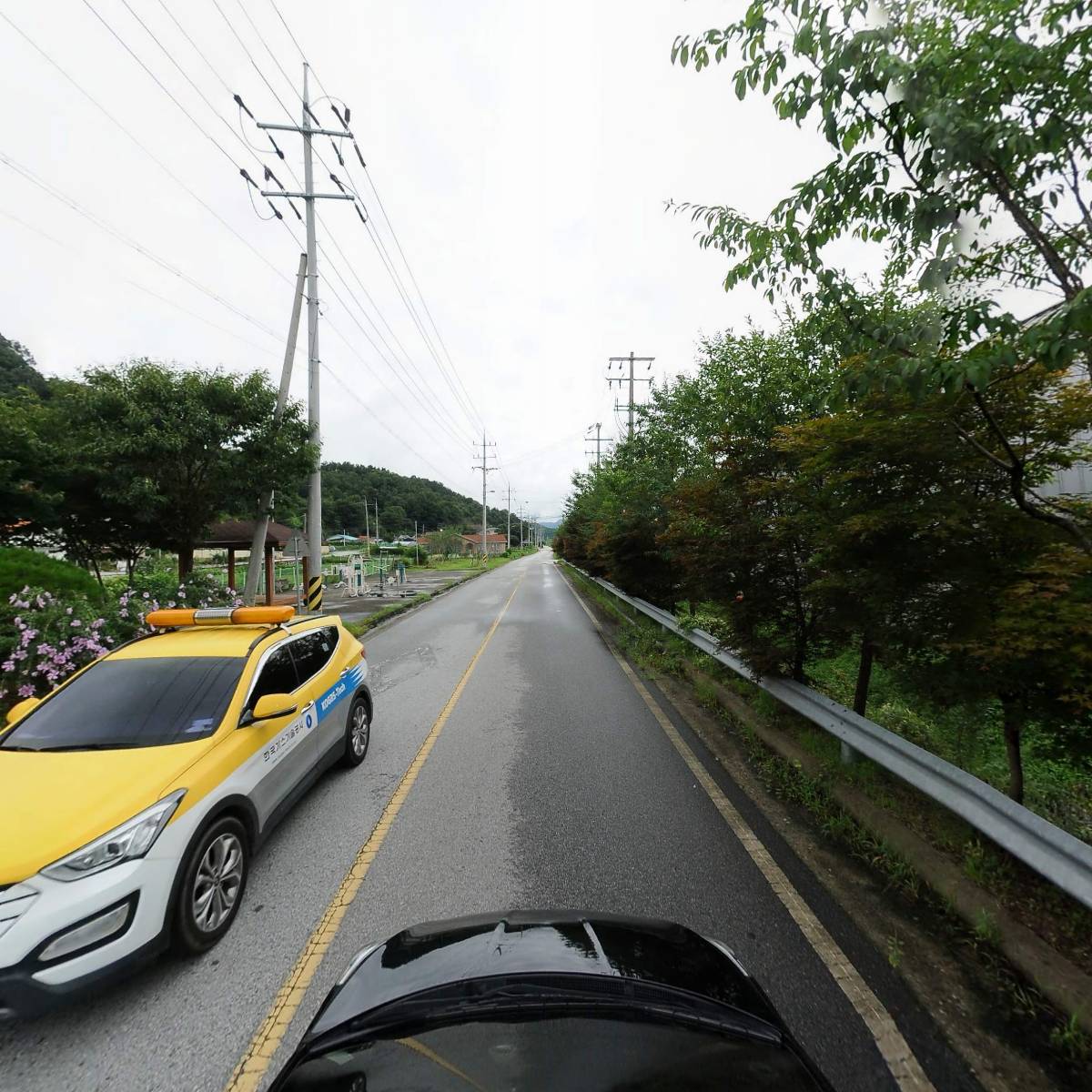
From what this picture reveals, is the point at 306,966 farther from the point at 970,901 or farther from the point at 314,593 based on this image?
the point at 314,593

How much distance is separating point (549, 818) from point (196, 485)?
10230mm

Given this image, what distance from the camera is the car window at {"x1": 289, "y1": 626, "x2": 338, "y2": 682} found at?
456cm

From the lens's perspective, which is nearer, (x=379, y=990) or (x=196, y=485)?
(x=379, y=990)

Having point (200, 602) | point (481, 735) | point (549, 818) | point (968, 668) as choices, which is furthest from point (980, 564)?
point (200, 602)

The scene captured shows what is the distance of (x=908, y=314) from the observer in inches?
111

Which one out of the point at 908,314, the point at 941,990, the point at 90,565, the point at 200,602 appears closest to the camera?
the point at 941,990

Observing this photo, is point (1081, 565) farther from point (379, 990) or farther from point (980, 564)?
point (379, 990)

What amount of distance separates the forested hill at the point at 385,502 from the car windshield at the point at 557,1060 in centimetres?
8043

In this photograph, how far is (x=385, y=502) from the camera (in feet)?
334

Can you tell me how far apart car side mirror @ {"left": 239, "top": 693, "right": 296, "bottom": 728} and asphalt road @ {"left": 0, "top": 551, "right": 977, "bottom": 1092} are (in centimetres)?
99

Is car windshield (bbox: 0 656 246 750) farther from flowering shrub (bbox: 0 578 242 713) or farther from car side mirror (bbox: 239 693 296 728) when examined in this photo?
flowering shrub (bbox: 0 578 242 713)

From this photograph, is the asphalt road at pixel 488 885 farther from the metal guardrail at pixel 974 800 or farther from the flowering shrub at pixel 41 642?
the flowering shrub at pixel 41 642

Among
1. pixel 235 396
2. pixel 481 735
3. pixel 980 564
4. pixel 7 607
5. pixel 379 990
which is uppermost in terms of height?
pixel 235 396

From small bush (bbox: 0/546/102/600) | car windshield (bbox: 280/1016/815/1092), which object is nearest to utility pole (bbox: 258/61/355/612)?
small bush (bbox: 0/546/102/600)
